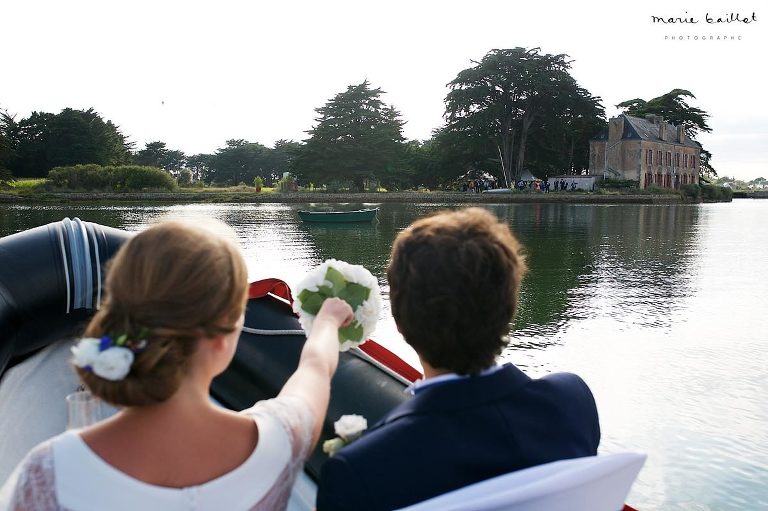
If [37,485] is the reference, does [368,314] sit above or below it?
above

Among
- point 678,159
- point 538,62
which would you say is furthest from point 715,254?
point 678,159

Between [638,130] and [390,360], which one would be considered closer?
[390,360]

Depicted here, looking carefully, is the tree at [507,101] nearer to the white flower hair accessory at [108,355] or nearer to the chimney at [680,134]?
the chimney at [680,134]

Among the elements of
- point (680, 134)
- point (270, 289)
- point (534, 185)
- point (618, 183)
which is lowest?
point (270, 289)

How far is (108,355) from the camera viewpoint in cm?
117

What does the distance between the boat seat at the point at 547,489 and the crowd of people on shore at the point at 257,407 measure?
2.9 inches

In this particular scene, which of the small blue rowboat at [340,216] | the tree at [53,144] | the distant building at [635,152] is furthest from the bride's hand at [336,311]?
the tree at [53,144]

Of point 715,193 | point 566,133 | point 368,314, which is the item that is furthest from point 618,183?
point 368,314

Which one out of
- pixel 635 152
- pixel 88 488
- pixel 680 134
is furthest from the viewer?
pixel 680 134

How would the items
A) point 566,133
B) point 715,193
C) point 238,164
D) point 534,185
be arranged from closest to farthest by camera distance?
point 534,185 < point 566,133 < point 715,193 < point 238,164

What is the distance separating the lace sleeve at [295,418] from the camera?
1.50 metres

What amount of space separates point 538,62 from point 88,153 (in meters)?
34.1

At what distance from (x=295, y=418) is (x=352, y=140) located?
45.0 m

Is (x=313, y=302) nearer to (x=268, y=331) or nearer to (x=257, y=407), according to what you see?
(x=257, y=407)
